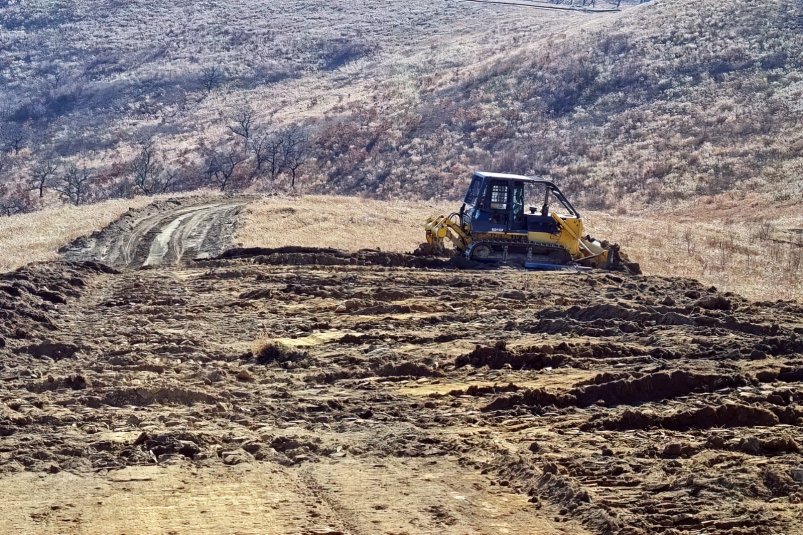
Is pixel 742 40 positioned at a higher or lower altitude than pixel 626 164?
higher

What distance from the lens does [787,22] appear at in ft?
205

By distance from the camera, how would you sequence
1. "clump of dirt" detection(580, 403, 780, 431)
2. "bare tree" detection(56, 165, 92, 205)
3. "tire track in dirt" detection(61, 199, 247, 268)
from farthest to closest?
"bare tree" detection(56, 165, 92, 205) < "tire track in dirt" detection(61, 199, 247, 268) < "clump of dirt" detection(580, 403, 780, 431)

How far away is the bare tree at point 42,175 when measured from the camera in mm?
53322

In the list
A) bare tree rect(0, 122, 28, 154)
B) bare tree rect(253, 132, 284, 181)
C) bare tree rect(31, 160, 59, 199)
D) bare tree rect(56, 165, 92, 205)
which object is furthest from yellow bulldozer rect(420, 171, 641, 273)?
bare tree rect(0, 122, 28, 154)

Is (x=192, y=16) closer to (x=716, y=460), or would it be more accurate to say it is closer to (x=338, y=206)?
(x=338, y=206)

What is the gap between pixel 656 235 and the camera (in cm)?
3325

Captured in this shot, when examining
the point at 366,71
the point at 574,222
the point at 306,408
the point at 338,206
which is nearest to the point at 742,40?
the point at 366,71

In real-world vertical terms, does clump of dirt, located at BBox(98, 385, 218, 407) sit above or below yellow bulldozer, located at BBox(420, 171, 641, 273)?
below

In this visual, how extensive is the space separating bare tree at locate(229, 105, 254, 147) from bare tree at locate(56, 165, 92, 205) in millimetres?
8485

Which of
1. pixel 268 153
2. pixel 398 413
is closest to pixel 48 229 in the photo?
pixel 398 413

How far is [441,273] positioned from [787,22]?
46.4 m

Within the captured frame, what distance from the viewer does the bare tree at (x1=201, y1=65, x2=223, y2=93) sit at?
75.2 m

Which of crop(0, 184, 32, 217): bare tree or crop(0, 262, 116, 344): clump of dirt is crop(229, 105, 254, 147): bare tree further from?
crop(0, 262, 116, 344): clump of dirt

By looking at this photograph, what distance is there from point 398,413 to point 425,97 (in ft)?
169
